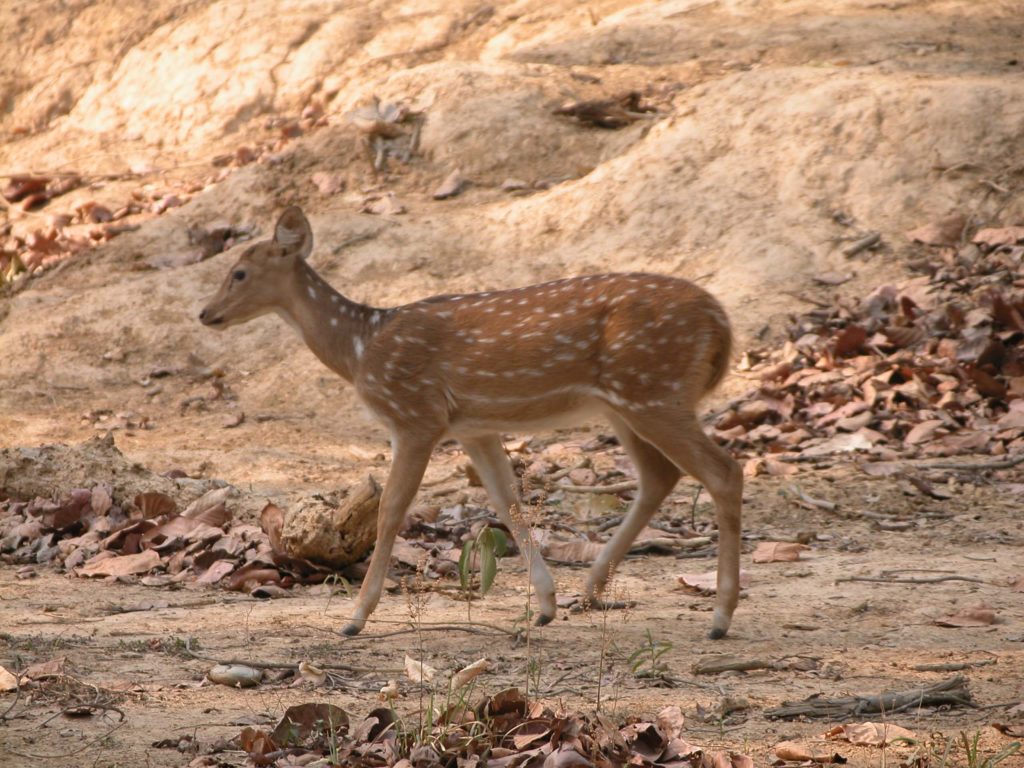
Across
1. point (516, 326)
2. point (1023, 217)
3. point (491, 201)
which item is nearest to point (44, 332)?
point (491, 201)

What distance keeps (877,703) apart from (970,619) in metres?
1.49

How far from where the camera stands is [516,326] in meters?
6.70

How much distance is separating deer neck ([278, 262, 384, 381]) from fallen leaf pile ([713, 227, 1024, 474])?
3.08 metres

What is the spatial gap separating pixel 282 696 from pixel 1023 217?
8.92 meters

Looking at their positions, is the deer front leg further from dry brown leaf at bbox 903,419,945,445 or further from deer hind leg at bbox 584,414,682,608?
dry brown leaf at bbox 903,419,945,445

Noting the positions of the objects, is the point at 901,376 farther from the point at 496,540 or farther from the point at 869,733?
the point at 869,733

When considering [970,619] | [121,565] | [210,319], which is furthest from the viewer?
[210,319]

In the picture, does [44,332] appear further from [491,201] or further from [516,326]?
[516,326]

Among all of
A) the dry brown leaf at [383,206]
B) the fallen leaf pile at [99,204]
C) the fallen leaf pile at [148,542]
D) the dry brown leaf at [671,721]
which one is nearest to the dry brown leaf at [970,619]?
the dry brown leaf at [671,721]

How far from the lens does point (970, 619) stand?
230 inches

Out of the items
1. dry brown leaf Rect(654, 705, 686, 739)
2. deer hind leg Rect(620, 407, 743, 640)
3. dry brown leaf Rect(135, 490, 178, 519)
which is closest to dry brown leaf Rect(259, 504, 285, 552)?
dry brown leaf Rect(135, 490, 178, 519)

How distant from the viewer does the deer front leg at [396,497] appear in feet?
20.6

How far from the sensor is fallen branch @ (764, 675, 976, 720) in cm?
454

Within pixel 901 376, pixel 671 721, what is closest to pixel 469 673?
pixel 671 721
